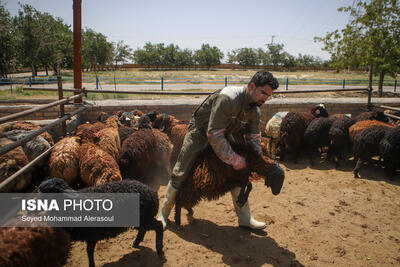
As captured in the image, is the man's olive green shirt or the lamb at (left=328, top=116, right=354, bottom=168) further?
the lamb at (left=328, top=116, right=354, bottom=168)

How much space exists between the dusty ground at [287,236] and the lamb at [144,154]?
586 mm

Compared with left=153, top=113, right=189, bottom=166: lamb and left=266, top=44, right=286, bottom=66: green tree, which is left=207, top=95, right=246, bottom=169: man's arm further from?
left=266, top=44, right=286, bottom=66: green tree

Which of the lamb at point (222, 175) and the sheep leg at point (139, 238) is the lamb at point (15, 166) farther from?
the lamb at point (222, 175)

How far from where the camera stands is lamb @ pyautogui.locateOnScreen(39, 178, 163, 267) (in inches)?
Answer: 104

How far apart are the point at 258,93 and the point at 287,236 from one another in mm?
1986

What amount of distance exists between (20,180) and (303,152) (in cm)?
617

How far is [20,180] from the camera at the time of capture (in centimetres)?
397

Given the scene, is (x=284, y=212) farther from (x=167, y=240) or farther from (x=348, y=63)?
(x=348, y=63)

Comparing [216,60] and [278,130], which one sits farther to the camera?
[216,60]

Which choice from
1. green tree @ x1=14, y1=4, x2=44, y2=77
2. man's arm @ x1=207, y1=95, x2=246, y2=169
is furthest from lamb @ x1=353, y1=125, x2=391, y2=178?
green tree @ x1=14, y1=4, x2=44, y2=77

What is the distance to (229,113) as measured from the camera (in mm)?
2980

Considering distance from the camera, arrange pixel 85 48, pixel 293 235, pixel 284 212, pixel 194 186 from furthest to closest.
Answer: pixel 85 48 < pixel 284 212 < pixel 293 235 < pixel 194 186

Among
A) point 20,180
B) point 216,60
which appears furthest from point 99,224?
point 216,60

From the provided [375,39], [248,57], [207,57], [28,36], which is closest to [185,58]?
[207,57]
